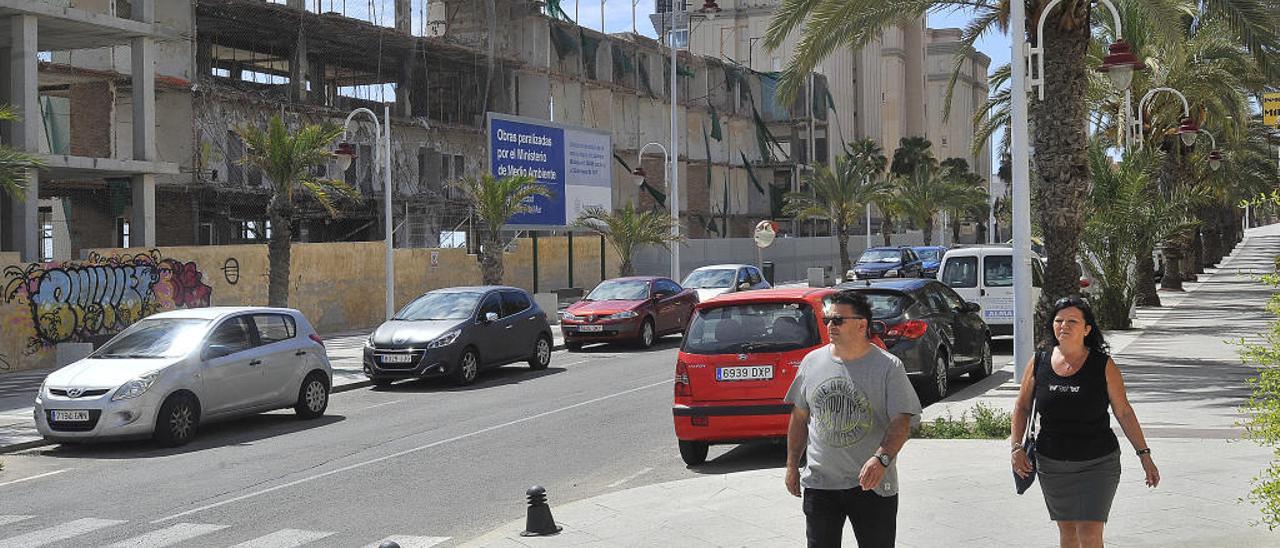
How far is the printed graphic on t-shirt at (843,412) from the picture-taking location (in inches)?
231

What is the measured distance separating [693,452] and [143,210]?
25607 millimetres

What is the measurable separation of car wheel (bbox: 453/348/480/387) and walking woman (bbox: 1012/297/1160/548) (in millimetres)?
15159

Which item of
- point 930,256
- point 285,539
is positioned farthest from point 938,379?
point 930,256

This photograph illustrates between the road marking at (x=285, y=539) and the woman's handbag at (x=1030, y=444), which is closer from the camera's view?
the woman's handbag at (x=1030, y=444)

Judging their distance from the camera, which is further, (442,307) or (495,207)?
(495,207)

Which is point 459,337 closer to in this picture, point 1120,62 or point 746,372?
point 746,372

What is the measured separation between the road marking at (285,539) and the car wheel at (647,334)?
1808 centimetres

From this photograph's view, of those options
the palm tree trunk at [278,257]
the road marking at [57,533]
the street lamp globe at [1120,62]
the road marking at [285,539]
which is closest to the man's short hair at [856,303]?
the road marking at [285,539]

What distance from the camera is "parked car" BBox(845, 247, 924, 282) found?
158 feet

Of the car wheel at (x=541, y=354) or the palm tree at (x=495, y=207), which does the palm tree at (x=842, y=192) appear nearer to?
the palm tree at (x=495, y=207)

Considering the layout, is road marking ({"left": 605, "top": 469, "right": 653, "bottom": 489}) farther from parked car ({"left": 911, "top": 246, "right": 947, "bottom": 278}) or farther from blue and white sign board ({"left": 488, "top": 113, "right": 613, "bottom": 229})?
parked car ({"left": 911, "top": 246, "right": 947, "bottom": 278})

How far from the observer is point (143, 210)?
3428 centimetres

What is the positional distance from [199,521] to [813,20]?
530 inches

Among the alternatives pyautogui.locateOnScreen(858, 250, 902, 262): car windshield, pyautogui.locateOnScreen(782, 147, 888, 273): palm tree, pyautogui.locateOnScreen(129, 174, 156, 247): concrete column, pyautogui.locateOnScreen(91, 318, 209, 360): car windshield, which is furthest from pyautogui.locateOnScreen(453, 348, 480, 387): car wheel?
pyautogui.locateOnScreen(782, 147, 888, 273): palm tree
